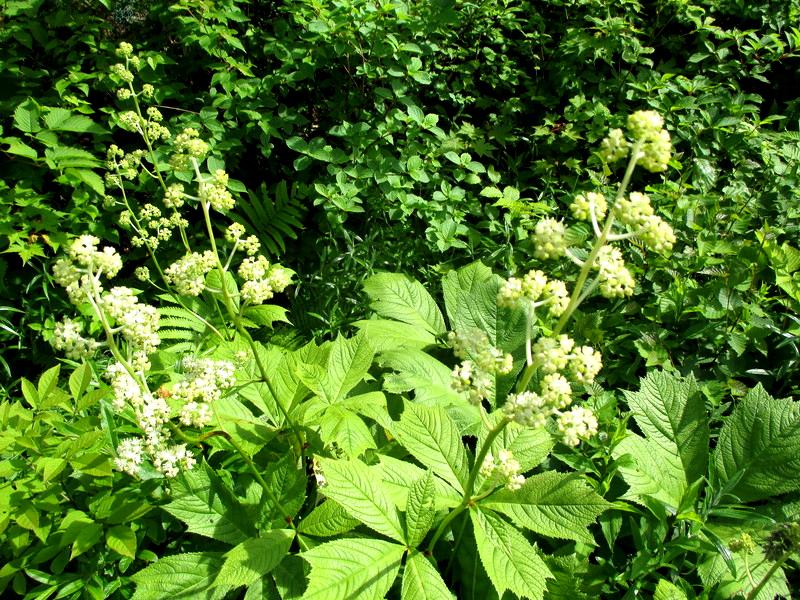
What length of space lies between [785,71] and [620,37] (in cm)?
169

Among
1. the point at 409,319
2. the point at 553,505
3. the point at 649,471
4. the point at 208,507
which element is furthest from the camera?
the point at 409,319

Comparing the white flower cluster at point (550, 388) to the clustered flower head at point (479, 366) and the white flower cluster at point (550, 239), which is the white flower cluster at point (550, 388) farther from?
the white flower cluster at point (550, 239)

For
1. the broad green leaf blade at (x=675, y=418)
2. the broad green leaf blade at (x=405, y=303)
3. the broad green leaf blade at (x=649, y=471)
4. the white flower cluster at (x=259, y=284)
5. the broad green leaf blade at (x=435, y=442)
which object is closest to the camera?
the white flower cluster at (x=259, y=284)

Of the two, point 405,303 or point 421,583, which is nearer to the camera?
point 421,583

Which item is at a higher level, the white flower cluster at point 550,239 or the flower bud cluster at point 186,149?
the white flower cluster at point 550,239

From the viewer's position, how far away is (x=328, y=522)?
204 cm

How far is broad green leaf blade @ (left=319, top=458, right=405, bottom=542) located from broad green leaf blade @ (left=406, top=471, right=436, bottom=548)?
54 millimetres

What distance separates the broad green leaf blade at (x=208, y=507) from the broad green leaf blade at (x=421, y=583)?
0.61 m

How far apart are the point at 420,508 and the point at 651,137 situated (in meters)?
1.22

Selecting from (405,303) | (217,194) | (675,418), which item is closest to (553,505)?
(675,418)

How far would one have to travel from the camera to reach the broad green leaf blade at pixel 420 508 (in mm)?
1838

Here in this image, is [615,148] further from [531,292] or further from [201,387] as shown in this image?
[201,387]

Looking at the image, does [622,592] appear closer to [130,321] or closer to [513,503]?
[513,503]

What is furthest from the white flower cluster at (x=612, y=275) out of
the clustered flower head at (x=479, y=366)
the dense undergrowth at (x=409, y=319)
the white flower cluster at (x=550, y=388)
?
the clustered flower head at (x=479, y=366)
